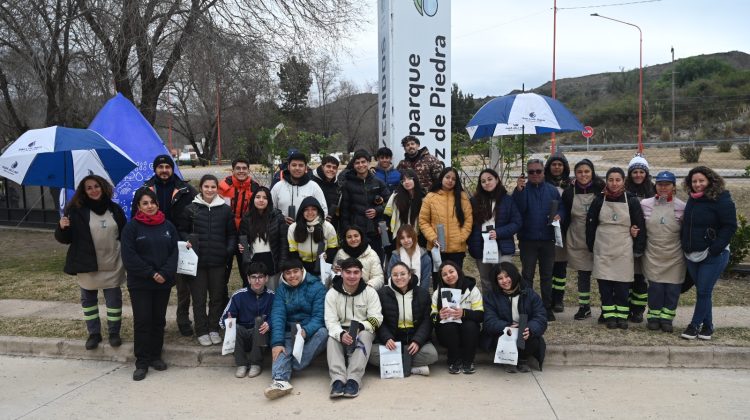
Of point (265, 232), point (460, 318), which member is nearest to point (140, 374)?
point (265, 232)

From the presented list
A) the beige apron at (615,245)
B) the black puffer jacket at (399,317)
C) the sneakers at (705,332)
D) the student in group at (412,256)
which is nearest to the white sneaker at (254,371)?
the black puffer jacket at (399,317)

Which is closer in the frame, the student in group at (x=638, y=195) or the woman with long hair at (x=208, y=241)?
the woman with long hair at (x=208, y=241)

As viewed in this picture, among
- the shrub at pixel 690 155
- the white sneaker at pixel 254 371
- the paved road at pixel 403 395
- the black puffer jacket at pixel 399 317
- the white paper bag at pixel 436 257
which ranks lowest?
the paved road at pixel 403 395

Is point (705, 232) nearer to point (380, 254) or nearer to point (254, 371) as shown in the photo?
point (380, 254)

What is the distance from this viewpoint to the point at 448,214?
5988mm

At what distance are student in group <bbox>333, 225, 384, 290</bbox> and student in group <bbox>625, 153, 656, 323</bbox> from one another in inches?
112

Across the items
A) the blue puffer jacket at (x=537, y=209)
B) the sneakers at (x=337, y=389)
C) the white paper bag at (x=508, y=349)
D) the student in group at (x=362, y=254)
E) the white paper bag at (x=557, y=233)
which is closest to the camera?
the sneakers at (x=337, y=389)

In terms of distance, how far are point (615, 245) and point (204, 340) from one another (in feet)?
14.3

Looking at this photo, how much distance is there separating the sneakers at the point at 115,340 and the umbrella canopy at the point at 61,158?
186cm

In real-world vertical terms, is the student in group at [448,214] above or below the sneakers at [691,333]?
above

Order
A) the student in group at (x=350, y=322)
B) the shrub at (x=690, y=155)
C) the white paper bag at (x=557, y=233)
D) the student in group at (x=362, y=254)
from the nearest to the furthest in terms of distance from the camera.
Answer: the student in group at (x=350, y=322) → the student in group at (x=362, y=254) → the white paper bag at (x=557, y=233) → the shrub at (x=690, y=155)

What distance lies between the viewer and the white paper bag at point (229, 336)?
5.33 m

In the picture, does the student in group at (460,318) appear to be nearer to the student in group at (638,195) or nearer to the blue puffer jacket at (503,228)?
the blue puffer jacket at (503,228)

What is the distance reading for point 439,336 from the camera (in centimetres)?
528
